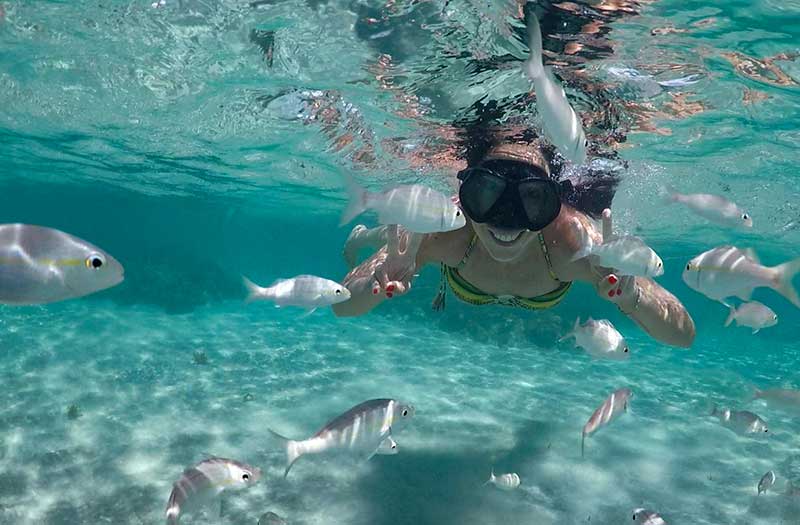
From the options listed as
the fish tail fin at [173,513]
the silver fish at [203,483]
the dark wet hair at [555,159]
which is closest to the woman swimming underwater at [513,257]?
the silver fish at [203,483]

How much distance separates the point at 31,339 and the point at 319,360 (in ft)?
32.1

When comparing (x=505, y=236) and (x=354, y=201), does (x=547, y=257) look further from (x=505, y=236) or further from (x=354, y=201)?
(x=354, y=201)

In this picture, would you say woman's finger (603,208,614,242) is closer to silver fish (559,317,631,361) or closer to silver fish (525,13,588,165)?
silver fish (525,13,588,165)

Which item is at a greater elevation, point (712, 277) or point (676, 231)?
point (712, 277)

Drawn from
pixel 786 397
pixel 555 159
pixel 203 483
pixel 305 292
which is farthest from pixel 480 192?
pixel 555 159

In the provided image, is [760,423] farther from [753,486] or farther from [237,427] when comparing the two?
[237,427]

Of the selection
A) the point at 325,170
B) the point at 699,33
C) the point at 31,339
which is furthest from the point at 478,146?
the point at 31,339

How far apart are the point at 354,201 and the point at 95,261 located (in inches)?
90.0

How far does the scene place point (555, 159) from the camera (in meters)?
12.4

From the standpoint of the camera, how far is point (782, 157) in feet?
48.6

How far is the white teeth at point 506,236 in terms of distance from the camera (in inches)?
210

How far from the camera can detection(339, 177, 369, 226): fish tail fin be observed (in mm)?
4383

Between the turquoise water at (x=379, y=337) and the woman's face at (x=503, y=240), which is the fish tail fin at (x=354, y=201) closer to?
the turquoise water at (x=379, y=337)

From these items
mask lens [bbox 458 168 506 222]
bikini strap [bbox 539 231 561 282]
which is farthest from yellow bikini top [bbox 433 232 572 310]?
mask lens [bbox 458 168 506 222]
